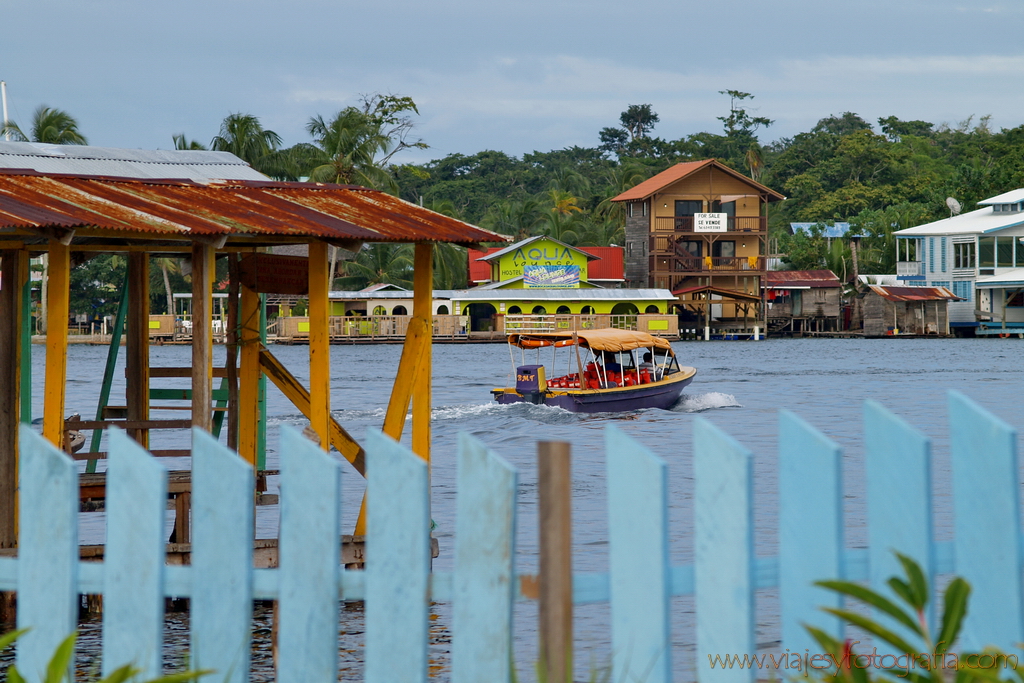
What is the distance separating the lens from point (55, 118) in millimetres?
57844

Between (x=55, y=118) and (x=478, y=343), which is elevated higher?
(x=55, y=118)

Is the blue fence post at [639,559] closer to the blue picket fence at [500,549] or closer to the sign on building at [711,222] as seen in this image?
the blue picket fence at [500,549]

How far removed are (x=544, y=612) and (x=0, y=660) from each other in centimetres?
635

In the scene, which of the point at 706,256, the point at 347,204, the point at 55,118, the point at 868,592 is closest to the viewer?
the point at 868,592

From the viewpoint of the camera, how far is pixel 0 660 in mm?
7930

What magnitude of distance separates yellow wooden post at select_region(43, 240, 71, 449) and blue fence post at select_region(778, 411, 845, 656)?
5563 millimetres

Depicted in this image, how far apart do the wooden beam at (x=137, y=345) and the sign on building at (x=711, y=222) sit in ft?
196

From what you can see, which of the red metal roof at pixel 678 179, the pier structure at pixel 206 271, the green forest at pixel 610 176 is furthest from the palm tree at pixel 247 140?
the pier structure at pixel 206 271

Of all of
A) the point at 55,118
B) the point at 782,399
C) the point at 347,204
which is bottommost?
the point at 782,399

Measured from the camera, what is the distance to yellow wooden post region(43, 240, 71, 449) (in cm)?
722

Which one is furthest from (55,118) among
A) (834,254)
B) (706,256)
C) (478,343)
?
(834,254)

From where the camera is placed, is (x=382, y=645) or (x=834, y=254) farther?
(x=834, y=254)

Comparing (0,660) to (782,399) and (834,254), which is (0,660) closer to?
(782,399)

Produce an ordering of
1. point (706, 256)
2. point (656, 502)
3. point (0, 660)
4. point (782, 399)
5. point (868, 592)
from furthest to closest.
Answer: point (706, 256), point (782, 399), point (0, 660), point (656, 502), point (868, 592)
